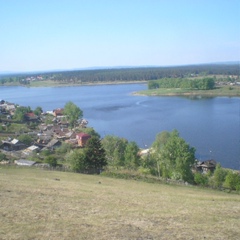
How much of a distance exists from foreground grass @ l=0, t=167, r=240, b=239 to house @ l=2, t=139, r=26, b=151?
20778 millimetres


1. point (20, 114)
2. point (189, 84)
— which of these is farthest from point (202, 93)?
point (20, 114)

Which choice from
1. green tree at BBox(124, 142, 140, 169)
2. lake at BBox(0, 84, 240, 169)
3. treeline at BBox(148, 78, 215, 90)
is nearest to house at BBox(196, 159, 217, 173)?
lake at BBox(0, 84, 240, 169)

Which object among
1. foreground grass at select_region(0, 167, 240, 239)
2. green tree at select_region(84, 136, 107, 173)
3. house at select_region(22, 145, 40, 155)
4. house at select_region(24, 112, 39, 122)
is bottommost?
house at select_region(22, 145, 40, 155)

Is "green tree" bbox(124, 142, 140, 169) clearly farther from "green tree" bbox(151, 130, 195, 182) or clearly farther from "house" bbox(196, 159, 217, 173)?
"house" bbox(196, 159, 217, 173)

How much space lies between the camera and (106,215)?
7.62 meters

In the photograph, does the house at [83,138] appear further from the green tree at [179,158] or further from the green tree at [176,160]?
the green tree at [179,158]

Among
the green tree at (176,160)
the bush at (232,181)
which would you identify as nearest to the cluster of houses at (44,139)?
the green tree at (176,160)

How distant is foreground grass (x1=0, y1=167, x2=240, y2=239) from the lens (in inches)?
247

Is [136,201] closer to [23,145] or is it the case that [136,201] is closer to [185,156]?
[185,156]

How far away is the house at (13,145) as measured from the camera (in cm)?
3065

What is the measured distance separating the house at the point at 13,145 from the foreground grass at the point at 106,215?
20.8 m

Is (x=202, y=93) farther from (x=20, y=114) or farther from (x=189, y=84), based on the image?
(x=20, y=114)

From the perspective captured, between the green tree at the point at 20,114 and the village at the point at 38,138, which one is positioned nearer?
the village at the point at 38,138

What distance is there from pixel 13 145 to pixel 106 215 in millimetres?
25650
